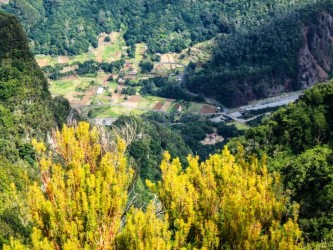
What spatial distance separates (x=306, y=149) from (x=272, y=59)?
80009 mm

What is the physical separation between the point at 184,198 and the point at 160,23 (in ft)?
432

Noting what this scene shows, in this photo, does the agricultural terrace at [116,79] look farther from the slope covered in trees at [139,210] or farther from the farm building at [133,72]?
the slope covered in trees at [139,210]

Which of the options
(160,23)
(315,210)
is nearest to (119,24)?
(160,23)

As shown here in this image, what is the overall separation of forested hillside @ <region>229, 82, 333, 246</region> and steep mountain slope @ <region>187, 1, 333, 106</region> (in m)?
66.0

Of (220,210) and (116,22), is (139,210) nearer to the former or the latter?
(220,210)

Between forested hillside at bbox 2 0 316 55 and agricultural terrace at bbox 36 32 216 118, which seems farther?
forested hillside at bbox 2 0 316 55

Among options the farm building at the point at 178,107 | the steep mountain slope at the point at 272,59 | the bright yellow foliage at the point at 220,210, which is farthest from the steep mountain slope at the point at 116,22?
the bright yellow foliage at the point at 220,210

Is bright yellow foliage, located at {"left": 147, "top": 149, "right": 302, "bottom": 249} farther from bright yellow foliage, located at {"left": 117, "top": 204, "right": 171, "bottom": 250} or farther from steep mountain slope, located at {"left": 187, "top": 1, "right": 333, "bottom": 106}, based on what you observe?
steep mountain slope, located at {"left": 187, "top": 1, "right": 333, "bottom": 106}

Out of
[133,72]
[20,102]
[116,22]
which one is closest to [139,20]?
[116,22]

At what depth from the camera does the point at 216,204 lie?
15656 millimetres

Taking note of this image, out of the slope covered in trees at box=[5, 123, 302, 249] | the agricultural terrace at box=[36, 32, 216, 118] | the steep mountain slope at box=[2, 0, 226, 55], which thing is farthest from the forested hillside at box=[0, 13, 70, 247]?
the steep mountain slope at box=[2, 0, 226, 55]

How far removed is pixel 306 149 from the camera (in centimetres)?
3622

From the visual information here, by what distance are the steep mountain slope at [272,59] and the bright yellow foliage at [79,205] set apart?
301 ft

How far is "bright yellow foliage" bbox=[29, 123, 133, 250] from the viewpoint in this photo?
45.6ft
